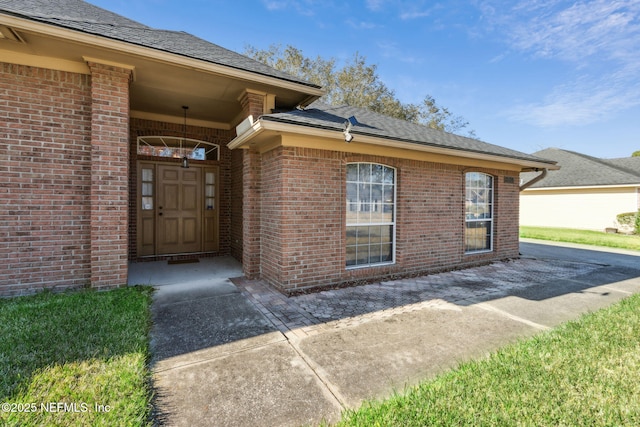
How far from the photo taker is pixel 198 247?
8148 mm

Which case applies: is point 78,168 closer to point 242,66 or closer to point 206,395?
point 242,66

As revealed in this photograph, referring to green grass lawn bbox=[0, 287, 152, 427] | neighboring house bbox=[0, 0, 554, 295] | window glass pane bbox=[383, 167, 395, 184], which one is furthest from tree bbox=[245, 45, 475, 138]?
green grass lawn bbox=[0, 287, 152, 427]

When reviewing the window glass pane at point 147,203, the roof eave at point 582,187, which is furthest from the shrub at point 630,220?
the window glass pane at point 147,203

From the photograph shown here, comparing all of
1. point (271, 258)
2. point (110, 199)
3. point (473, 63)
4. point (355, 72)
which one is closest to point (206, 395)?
point (271, 258)

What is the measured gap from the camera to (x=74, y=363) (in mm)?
2572

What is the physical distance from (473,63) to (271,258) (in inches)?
522

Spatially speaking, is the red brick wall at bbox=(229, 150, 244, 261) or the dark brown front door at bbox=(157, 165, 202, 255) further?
the dark brown front door at bbox=(157, 165, 202, 255)

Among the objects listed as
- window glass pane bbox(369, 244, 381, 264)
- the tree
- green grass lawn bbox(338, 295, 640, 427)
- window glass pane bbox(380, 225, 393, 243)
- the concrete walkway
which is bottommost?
the concrete walkway

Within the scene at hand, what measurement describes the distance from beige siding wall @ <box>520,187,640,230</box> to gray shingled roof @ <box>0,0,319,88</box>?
21.4m

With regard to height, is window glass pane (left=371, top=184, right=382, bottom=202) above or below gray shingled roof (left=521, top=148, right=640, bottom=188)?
below

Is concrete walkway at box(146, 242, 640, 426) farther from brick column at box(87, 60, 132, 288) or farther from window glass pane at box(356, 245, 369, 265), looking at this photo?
brick column at box(87, 60, 132, 288)

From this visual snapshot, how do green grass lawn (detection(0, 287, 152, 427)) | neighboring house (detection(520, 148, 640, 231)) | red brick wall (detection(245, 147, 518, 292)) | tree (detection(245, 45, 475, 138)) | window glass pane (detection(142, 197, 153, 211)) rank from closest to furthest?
1. green grass lawn (detection(0, 287, 152, 427))
2. red brick wall (detection(245, 147, 518, 292))
3. window glass pane (detection(142, 197, 153, 211))
4. neighboring house (detection(520, 148, 640, 231))
5. tree (detection(245, 45, 475, 138))

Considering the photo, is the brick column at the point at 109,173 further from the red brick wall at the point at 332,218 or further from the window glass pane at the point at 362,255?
the window glass pane at the point at 362,255

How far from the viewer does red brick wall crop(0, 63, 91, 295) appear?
14.8ft
